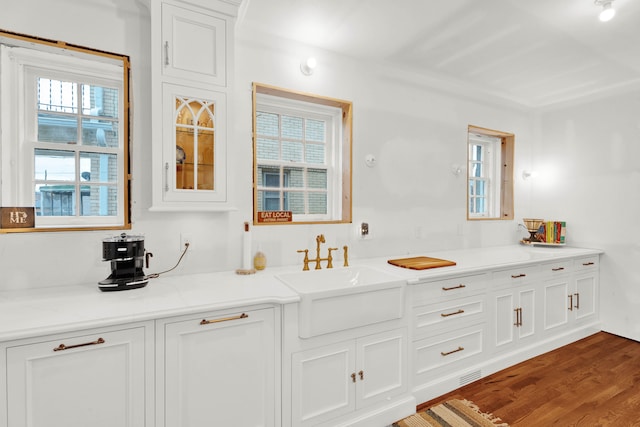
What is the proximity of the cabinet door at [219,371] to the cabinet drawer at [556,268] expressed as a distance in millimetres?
2601

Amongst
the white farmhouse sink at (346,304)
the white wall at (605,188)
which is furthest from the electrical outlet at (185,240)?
the white wall at (605,188)

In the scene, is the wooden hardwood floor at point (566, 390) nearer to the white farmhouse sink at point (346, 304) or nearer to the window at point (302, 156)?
the white farmhouse sink at point (346, 304)

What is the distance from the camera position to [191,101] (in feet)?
6.17

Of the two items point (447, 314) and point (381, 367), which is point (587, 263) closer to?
point (447, 314)

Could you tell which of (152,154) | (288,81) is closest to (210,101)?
→ (152,154)

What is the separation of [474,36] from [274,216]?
1.99 m

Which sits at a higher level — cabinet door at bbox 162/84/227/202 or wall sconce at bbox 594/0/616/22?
wall sconce at bbox 594/0/616/22

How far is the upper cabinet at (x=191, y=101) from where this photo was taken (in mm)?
1800

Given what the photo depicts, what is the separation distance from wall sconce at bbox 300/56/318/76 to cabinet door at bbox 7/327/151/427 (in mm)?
2033

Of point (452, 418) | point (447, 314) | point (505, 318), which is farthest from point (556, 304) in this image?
point (452, 418)

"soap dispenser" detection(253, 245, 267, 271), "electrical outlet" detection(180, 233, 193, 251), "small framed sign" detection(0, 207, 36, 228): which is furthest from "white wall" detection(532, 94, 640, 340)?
"small framed sign" detection(0, 207, 36, 228)

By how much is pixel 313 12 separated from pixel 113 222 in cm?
185

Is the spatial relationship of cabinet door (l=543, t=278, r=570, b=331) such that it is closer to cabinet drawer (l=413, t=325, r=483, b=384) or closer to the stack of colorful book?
the stack of colorful book

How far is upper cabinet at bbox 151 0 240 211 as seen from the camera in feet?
5.90
